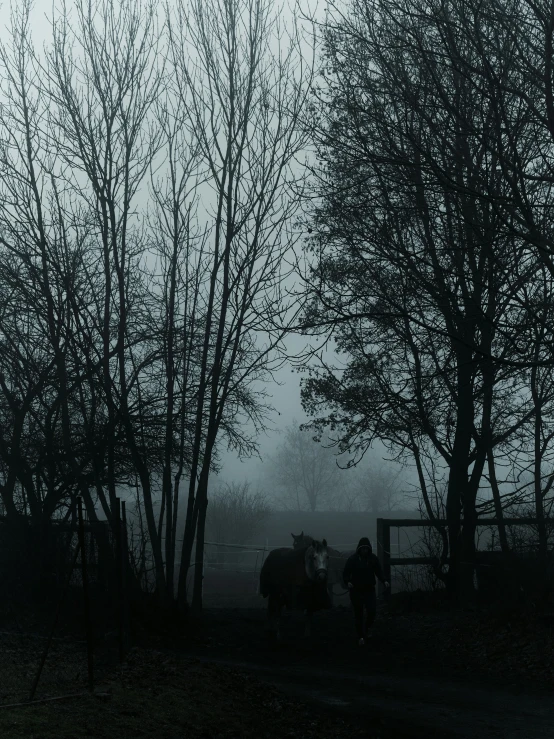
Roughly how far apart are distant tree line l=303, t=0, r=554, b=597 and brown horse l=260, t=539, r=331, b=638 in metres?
2.49

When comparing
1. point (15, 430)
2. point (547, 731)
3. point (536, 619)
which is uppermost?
point (15, 430)

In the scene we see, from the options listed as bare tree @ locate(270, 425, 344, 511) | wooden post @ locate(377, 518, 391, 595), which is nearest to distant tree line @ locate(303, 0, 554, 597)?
wooden post @ locate(377, 518, 391, 595)

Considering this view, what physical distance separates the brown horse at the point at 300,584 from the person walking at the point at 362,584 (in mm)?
769

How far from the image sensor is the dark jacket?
51.0 ft

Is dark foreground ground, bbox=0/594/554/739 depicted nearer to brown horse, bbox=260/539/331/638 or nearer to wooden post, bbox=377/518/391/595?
brown horse, bbox=260/539/331/638

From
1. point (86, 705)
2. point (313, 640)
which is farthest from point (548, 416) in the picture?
point (86, 705)

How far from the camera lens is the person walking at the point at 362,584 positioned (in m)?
15.1

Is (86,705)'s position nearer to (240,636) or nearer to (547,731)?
(547,731)

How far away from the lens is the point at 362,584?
15.5 meters

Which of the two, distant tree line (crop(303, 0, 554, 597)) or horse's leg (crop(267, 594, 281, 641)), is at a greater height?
distant tree line (crop(303, 0, 554, 597))

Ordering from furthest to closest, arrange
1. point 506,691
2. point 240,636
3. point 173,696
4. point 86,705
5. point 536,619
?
point 240,636 < point 536,619 < point 506,691 < point 173,696 < point 86,705

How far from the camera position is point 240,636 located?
16859mm

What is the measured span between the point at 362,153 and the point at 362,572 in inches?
329

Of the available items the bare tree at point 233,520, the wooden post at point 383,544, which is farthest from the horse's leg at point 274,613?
the bare tree at point 233,520
